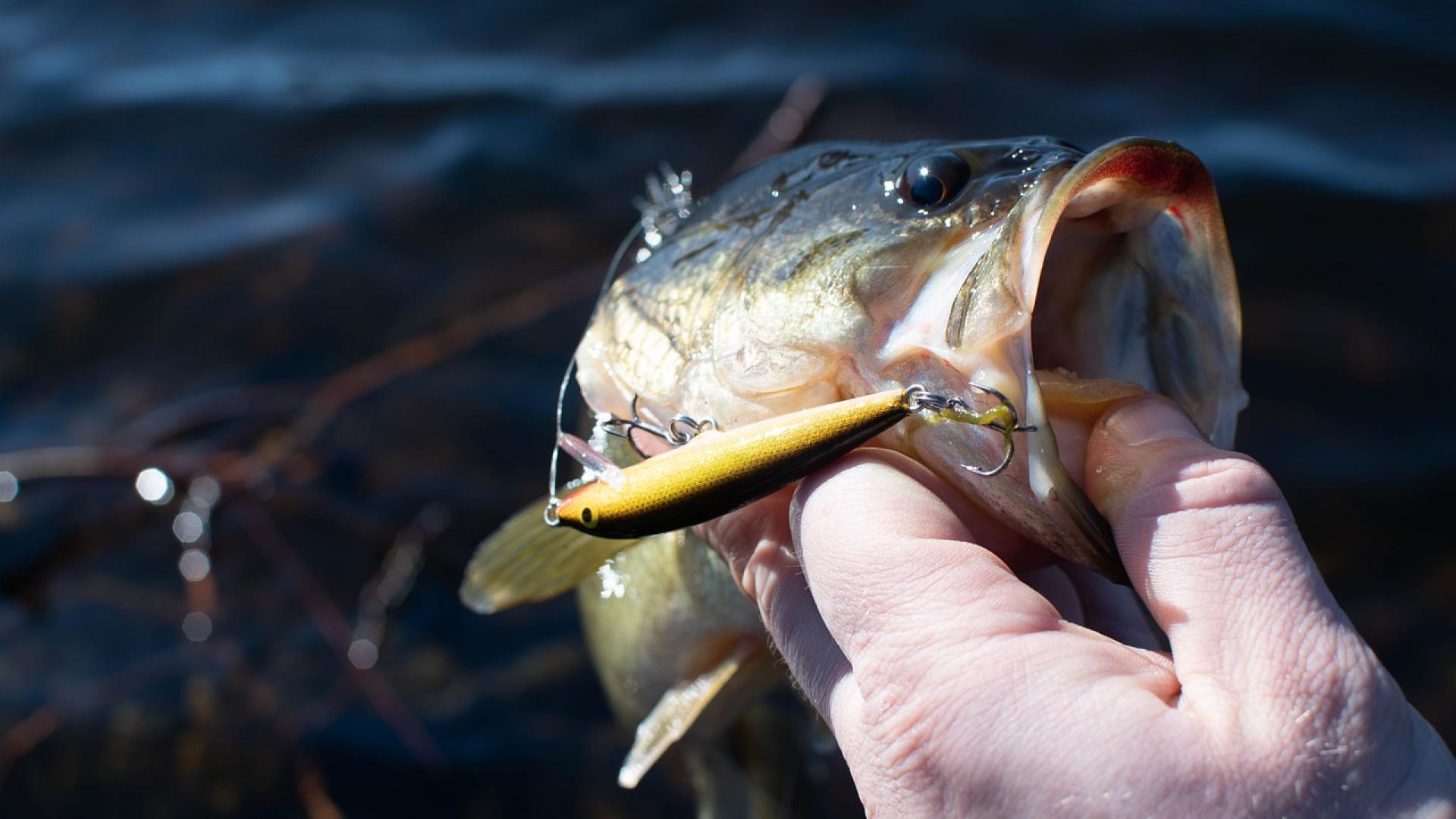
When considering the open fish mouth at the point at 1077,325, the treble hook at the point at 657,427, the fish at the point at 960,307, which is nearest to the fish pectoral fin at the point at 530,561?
the fish at the point at 960,307

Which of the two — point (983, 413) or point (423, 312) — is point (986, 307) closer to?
point (983, 413)

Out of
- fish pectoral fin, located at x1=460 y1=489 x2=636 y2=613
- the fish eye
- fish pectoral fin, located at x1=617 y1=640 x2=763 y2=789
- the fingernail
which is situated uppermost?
the fish eye

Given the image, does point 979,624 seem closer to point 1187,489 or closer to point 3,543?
point 1187,489

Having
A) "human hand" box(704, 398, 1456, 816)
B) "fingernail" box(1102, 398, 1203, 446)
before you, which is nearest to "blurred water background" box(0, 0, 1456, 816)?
"human hand" box(704, 398, 1456, 816)

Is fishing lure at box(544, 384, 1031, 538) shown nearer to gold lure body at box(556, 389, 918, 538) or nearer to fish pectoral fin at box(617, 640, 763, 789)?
gold lure body at box(556, 389, 918, 538)

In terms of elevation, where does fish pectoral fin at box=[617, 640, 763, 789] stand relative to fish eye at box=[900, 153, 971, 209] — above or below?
below

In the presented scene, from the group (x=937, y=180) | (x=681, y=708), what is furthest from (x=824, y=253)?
(x=681, y=708)

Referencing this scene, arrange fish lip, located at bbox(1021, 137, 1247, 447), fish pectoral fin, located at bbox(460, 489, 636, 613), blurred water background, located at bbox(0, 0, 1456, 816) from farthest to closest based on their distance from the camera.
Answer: blurred water background, located at bbox(0, 0, 1456, 816), fish pectoral fin, located at bbox(460, 489, 636, 613), fish lip, located at bbox(1021, 137, 1247, 447)
